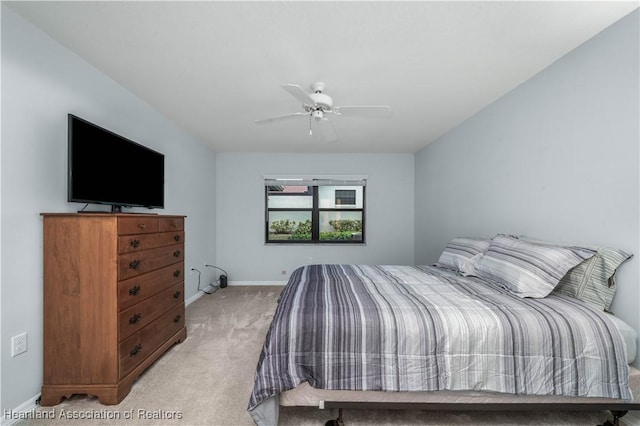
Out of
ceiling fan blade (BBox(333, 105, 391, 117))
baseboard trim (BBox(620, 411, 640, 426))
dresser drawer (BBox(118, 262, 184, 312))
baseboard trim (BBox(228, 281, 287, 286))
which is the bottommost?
Result: baseboard trim (BBox(228, 281, 287, 286))

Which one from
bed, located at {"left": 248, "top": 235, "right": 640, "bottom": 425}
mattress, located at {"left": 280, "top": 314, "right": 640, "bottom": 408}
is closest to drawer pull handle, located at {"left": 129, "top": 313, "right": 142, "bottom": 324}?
bed, located at {"left": 248, "top": 235, "right": 640, "bottom": 425}

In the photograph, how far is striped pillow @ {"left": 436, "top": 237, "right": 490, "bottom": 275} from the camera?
233 centimetres

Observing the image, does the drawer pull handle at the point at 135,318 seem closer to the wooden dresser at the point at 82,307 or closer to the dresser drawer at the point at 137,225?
the wooden dresser at the point at 82,307

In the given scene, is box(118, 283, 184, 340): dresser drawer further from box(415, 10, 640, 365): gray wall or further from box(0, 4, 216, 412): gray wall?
box(415, 10, 640, 365): gray wall

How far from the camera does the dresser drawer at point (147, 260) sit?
168 centimetres

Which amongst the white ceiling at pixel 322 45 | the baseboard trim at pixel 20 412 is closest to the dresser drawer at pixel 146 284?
the baseboard trim at pixel 20 412

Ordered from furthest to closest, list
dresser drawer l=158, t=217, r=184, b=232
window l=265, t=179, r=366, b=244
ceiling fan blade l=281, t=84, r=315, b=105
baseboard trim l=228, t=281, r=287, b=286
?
window l=265, t=179, r=366, b=244, baseboard trim l=228, t=281, r=287, b=286, dresser drawer l=158, t=217, r=184, b=232, ceiling fan blade l=281, t=84, r=315, b=105

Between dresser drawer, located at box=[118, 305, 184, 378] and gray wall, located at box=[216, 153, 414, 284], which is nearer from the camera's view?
dresser drawer, located at box=[118, 305, 184, 378]

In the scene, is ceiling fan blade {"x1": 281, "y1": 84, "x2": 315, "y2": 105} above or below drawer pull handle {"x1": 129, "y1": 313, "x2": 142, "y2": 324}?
above

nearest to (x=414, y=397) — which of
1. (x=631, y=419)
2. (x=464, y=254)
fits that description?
(x=631, y=419)

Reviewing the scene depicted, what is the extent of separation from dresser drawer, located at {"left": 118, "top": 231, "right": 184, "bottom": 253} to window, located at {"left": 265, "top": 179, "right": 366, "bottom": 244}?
2.40 metres

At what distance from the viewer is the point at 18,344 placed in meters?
1.50

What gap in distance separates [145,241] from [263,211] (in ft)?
9.03

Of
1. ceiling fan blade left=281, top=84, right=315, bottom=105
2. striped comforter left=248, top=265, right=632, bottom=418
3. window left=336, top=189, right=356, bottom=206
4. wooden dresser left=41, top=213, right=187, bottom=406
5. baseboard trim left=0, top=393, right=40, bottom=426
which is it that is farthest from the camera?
window left=336, top=189, right=356, bottom=206
